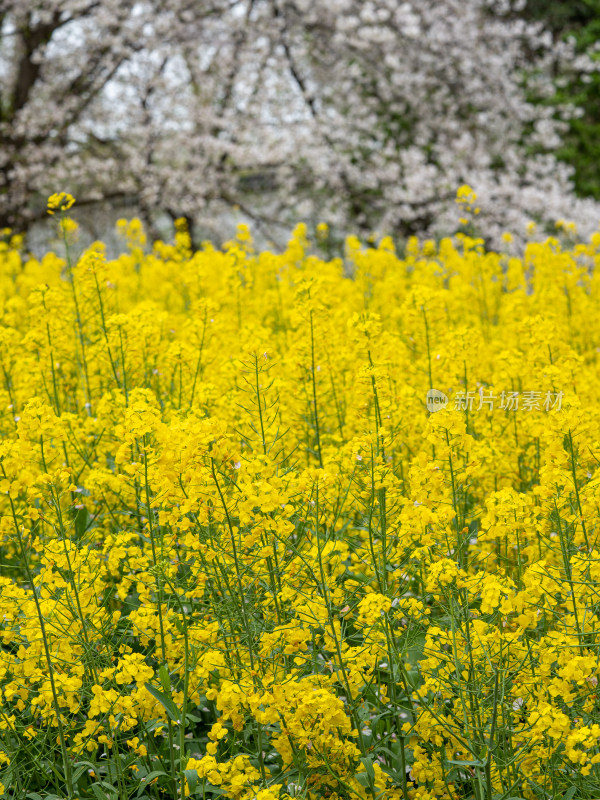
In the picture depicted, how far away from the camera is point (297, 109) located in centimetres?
1459

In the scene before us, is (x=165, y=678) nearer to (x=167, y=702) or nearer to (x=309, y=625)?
(x=167, y=702)

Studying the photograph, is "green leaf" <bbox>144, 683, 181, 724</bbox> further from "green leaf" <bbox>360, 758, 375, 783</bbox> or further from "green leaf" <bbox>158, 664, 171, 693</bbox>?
"green leaf" <bbox>360, 758, 375, 783</bbox>

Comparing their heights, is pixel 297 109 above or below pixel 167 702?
below

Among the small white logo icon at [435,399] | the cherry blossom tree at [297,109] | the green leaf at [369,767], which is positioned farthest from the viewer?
the cherry blossom tree at [297,109]

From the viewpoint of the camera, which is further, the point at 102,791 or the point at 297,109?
the point at 297,109

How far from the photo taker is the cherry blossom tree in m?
13.3

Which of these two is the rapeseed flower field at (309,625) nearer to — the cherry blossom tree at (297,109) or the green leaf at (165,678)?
the green leaf at (165,678)

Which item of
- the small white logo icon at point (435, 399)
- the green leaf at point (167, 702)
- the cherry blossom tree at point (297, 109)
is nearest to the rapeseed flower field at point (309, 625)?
the green leaf at point (167, 702)

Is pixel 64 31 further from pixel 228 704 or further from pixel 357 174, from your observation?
pixel 228 704

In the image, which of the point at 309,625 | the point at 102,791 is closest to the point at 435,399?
the point at 309,625

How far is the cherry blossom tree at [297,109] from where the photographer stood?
43.6ft

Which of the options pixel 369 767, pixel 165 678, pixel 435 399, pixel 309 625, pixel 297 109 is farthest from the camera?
pixel 297 109

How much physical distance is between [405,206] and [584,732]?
39.0 feet

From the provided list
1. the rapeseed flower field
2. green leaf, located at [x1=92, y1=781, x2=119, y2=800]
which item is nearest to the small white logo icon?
the rapeseed flower field
